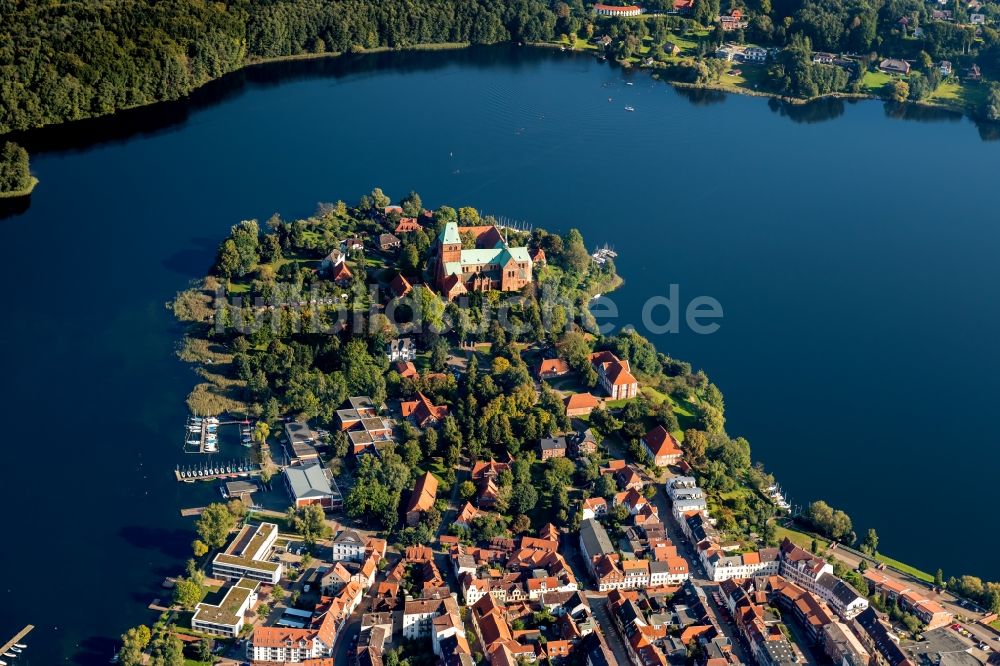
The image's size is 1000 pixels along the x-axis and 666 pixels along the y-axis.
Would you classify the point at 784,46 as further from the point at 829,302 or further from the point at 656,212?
the point at 829,302

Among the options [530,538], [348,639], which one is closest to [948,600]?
[530,538]

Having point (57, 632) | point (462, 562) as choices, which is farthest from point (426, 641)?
point (57, 632)

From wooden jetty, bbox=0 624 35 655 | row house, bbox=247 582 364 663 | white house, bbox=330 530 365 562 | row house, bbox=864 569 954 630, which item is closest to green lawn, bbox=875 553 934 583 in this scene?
row house, bbox=864 569 954 630

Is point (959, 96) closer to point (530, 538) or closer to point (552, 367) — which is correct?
point (552, 367)

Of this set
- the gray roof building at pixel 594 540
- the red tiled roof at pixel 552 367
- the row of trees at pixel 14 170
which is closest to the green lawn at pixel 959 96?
the red tiled roof at pixel 552 367

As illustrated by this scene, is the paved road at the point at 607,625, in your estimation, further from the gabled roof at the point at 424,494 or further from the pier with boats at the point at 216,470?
the pier with boats at the point at 216,470
